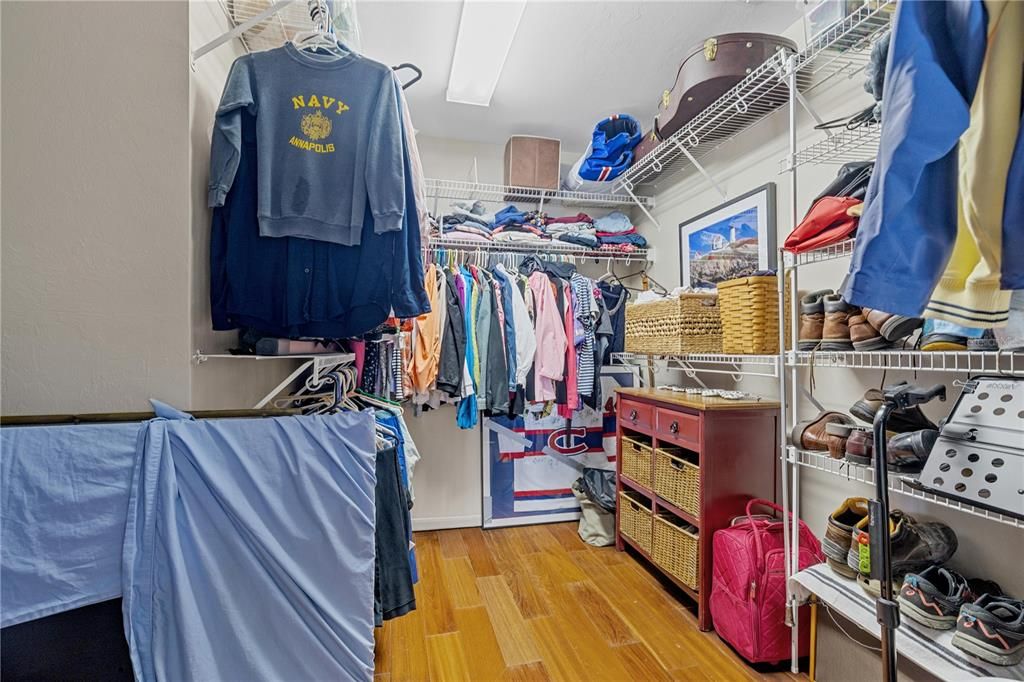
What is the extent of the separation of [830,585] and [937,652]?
0.33 meters

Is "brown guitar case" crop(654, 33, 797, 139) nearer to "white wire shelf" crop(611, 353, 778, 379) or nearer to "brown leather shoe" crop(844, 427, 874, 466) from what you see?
"white wire shelf" crop(611, 353, 778, 379)

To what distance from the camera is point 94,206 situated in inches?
40.3

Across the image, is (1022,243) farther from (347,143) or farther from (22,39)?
(22,39)

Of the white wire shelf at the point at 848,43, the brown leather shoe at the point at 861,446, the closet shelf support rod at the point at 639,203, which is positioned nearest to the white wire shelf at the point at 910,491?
the brown leather shoe at the point at 861,446

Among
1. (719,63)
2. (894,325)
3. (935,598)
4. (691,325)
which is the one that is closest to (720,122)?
(719,63)

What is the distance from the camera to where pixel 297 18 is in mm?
1378

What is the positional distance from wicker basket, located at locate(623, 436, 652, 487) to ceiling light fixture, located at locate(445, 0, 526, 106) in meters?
1.98

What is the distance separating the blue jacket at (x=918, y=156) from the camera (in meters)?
0.67

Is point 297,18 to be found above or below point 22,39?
above

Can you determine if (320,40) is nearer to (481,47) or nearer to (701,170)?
(481,47)

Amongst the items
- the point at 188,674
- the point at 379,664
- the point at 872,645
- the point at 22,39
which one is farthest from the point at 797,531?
the point at 22,39

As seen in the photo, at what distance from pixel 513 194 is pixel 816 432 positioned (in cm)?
215

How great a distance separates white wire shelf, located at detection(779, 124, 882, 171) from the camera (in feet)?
5.05

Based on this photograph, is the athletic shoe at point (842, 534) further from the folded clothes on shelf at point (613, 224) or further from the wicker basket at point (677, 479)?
the folded clothes on shelf at point (613, 224)
